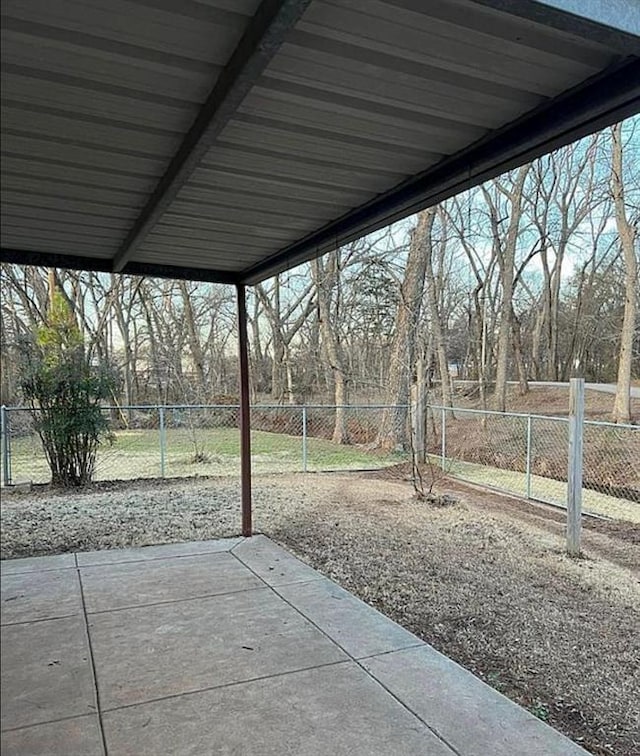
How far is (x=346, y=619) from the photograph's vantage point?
258 centimetres

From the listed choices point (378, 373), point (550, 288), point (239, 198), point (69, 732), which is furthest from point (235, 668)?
point (550, 288)

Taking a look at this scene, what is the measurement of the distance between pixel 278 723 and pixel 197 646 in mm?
643

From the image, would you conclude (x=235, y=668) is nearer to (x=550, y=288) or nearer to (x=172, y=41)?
(x=172, y=41)

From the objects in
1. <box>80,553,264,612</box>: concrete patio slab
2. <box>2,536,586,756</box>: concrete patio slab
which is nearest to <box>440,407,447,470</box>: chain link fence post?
<box>80,553,264,612</box>: concrete patio slab

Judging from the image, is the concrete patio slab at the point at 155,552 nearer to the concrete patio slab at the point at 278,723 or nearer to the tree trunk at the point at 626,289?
the concrete patio slab at the point at 278,723

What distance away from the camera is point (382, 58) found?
54.4 inches

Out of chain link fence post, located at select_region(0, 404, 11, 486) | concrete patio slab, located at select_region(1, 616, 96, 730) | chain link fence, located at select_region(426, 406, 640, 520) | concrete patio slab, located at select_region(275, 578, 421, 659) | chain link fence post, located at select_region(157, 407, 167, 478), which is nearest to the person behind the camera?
concrete patio slab, located at select_region(1, 616, 96, 730)

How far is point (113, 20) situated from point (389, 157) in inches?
42.0

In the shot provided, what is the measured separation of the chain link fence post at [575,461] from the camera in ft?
12.5

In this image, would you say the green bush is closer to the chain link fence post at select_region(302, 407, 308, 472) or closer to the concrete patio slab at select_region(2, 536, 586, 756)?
the concrete patio slab at select_region(2, 536, 586, 756)

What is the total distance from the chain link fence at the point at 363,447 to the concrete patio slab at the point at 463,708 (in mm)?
2085

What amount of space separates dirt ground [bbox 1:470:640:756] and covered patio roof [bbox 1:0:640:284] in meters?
1.00

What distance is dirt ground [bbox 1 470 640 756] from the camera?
6.77 feet

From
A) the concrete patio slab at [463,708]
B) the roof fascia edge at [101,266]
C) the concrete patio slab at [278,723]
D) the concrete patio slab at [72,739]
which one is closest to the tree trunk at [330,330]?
the roof fascia edge at [101,266]
